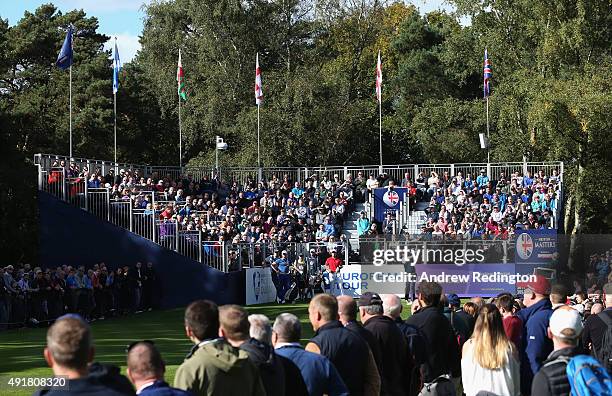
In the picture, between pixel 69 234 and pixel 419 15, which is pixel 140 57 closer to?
pixel 419 15

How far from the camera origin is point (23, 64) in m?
63.1

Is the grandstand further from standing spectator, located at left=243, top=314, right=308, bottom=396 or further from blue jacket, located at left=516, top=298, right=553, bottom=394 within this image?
standing spectator, located at left=243, top=314, right=308, bottom=396

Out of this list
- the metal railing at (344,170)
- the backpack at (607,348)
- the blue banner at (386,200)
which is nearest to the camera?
the backpack at (607,348)

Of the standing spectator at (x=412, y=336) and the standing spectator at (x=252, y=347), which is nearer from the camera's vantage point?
the standing spectator at (x=252, y=347)

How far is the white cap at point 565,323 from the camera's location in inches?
292

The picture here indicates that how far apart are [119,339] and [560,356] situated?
56.8 feet

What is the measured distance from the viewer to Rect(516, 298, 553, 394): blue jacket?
414 inches

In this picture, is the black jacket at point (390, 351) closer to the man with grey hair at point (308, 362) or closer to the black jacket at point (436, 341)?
the black jacket at point (436, 341)

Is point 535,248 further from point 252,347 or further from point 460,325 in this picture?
point 252,347

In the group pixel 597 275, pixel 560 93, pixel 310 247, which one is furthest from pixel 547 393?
pixel 560 93

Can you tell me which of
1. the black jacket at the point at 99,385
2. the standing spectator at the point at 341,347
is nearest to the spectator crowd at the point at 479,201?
the standing spectator at the point at 341,347

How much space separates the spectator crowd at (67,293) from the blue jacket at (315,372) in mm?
20787

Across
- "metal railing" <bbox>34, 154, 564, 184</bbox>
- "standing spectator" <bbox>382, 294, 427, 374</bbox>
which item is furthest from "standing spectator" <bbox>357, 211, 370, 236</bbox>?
"standing spectator" <bbox>382, 294, 427, 374</bbox>

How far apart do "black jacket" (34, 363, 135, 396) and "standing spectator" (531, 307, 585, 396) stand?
280cm
